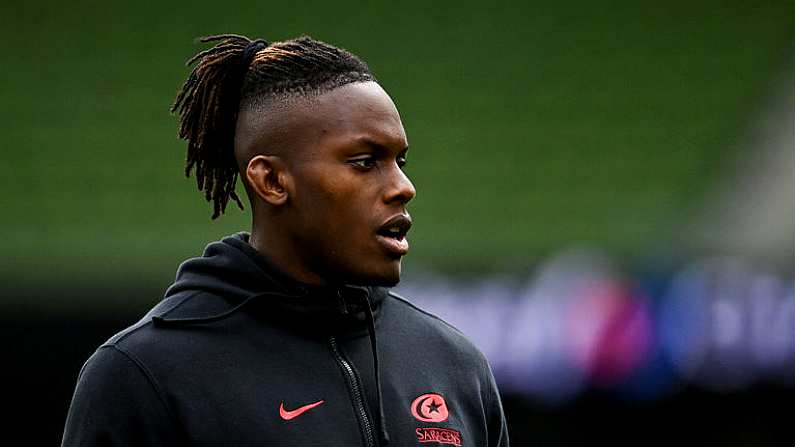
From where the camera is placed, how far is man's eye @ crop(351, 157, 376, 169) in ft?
7.29

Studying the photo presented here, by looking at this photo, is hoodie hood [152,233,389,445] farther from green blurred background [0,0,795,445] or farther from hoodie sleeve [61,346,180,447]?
green blurred background [0,0,795,445]

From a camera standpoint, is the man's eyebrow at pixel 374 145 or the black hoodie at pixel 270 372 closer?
the black hoodie at pixel 270 372

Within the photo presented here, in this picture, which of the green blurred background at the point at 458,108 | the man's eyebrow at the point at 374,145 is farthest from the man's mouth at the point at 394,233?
the green blurred background at the point at 458,108

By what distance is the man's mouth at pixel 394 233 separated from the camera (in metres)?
2.22

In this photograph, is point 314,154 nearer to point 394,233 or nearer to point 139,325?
point 394,233

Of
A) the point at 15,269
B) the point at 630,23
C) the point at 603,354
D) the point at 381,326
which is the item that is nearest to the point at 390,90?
the point at 630,23

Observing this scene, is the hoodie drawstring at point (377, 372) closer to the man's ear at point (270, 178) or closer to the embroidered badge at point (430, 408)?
the embroidered badge at point (430, 408)

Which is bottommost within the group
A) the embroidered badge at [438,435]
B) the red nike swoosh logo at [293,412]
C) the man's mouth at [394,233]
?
the embroidered badge at [438,435]

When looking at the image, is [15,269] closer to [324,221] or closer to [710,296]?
[710,296]

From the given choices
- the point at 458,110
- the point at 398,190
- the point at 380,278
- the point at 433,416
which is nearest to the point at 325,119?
the point at 398,190

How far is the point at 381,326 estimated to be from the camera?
7.84ft

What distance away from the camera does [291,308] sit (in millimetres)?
2256

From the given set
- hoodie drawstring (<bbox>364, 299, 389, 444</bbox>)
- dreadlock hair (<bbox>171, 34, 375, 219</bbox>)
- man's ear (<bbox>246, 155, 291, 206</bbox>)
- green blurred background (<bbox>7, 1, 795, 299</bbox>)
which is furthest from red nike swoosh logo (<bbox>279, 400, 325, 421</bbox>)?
green blurred background (<bbox>7, 1, 795, 299</bbox>)

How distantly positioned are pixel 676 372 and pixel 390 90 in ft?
12.6
